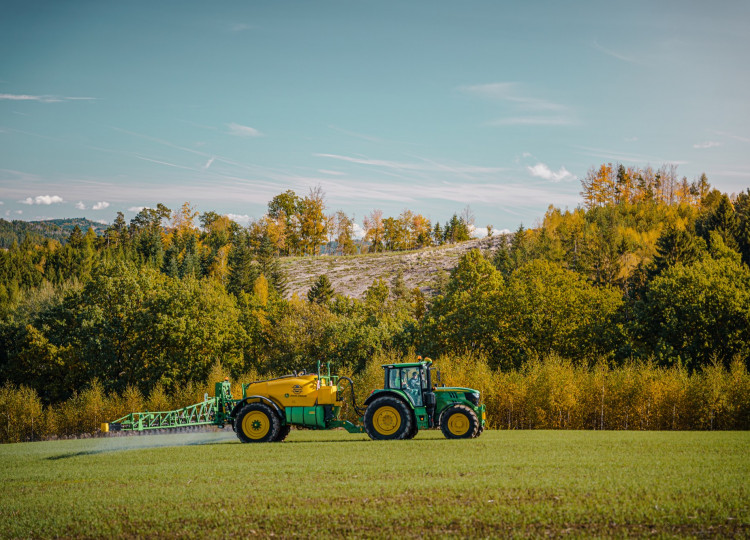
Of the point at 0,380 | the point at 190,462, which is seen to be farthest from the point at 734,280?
the point at 0,380

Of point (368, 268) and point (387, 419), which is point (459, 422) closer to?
point (387, 419)

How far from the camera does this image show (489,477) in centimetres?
1115

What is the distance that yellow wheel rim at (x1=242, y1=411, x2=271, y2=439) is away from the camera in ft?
62.2

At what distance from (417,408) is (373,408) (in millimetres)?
1346

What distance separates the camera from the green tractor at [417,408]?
1823 cm

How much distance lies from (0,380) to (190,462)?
50543 mm

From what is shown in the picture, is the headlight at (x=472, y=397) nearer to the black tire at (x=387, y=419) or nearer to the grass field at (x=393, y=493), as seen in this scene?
the black tire at (x=387, y=419)

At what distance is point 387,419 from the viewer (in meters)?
18.4

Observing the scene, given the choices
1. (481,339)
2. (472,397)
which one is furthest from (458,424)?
(481,339)

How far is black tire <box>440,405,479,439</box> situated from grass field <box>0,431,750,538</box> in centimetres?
213

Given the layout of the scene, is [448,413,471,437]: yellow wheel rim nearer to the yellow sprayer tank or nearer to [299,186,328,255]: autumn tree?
the yellow sprayer tank

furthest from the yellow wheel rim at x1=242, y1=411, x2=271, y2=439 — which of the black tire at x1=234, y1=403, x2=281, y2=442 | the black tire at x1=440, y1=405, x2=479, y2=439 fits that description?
the black tire at x1=440, y1=405, x2=479, y2=439

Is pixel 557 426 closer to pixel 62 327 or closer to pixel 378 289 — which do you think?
pixel 62 327

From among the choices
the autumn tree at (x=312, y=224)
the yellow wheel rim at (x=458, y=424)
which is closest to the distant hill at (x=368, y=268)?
the autumn tree at (x=312, y=224)
